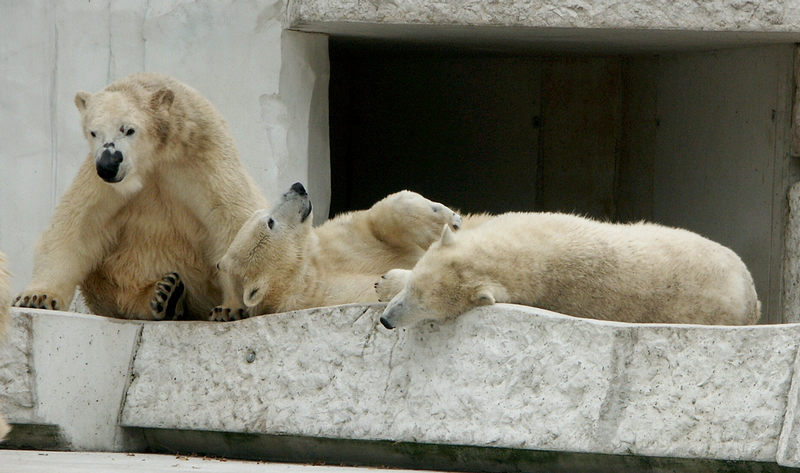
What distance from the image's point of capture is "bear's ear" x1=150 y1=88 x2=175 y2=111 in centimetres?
506

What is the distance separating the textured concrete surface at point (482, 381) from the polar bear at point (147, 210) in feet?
1.19

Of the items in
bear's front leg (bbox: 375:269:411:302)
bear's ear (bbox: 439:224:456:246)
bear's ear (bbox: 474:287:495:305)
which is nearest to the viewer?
bear's ear (bbox: 474:287:495:305)

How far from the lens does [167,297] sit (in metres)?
5.16

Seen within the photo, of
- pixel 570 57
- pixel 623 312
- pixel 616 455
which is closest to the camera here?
pixel 616 455

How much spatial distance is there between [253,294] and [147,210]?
74 centimetres

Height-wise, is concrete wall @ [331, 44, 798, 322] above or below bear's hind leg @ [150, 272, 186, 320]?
above

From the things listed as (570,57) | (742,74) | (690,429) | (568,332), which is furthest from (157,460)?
(570,57)

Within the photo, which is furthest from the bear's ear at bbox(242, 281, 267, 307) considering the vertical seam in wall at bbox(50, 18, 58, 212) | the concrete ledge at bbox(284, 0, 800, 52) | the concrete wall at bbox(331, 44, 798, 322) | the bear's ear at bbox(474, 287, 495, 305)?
the concrete wall at bbox(331, 44, 798, 322)

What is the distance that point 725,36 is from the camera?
19.8 ft

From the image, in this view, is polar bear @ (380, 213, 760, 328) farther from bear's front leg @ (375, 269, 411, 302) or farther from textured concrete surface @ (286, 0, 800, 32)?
textured concrete surface @ (286, 0, 800, 32)

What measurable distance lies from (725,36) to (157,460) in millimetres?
3395

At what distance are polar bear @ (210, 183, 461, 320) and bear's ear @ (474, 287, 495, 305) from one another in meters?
0.64

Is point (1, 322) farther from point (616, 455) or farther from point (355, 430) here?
point (616, 455)

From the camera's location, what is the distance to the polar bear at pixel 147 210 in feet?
16.4
